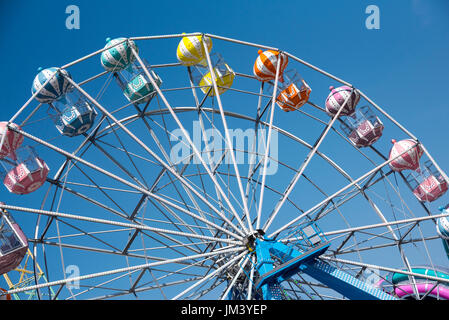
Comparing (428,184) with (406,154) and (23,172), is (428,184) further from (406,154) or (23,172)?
(23,172)

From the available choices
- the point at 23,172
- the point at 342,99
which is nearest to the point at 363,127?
the point at 342,99

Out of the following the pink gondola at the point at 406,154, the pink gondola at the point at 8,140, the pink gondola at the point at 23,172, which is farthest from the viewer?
the pink gondola at the point at 406,154

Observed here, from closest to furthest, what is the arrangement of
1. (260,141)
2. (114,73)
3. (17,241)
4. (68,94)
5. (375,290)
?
(375,290) < (17,241) < (68,94) < (114,73) < (260,141)

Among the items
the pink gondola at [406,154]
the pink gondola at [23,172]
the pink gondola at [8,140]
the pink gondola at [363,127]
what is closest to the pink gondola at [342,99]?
the pink gondola at [363,127]

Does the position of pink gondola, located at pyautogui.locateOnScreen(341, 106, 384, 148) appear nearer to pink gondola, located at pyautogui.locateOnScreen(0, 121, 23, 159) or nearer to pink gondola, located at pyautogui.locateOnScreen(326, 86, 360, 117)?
pink gondola, located at pyautogui.locateOnScreen(326, 86, 360, 117)

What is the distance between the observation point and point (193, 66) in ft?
68.0

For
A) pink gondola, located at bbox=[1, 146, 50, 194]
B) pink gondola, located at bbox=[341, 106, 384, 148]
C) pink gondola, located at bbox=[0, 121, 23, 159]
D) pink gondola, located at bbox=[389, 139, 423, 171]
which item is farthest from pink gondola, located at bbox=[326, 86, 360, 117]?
pink gondola, located at bbox=[0, 121, 23, 159]

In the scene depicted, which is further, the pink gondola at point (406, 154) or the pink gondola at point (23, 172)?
the pink gondola at point (406, 154)

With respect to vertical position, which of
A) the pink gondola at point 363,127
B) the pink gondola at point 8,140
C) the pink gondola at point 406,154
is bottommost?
the pink gondola at point 8,140

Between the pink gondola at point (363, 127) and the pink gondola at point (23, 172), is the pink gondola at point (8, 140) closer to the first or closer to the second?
the pink gondola at point (23, 172)

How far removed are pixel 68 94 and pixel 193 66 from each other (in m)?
5.05

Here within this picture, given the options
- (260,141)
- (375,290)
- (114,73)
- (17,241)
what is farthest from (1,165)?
(375,290)

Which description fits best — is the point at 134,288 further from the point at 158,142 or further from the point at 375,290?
the point at 375,290
